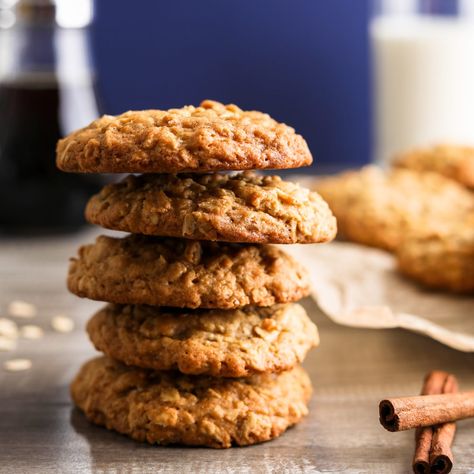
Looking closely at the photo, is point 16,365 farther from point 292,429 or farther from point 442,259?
point 442,259

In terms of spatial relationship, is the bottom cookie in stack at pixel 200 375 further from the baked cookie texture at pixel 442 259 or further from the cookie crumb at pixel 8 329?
the baked cookie texture at pixel 442 259

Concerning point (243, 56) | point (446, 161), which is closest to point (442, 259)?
point (446, 161)

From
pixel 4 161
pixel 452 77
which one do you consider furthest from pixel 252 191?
pixel 452 77

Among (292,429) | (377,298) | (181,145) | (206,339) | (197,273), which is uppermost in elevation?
(181,145)

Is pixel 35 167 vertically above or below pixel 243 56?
below

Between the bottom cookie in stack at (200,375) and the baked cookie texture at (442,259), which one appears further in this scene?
the baked cookie texture at (442,259)

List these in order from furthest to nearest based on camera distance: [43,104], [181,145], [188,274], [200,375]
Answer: [43,104] → [200,375] → [188,274] → [181,145]

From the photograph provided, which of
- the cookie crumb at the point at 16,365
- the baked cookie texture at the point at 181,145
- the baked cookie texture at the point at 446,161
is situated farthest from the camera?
the baked cookie texture at the point at 446,161

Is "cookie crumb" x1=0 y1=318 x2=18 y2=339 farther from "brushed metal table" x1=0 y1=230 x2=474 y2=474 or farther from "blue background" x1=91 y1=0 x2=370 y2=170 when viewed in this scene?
"blue background" x1=91 y1=0 x2=370 y2=170

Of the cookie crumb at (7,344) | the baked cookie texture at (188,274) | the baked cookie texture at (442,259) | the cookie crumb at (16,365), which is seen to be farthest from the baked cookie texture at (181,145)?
the baked cookie texture at (442,259)
